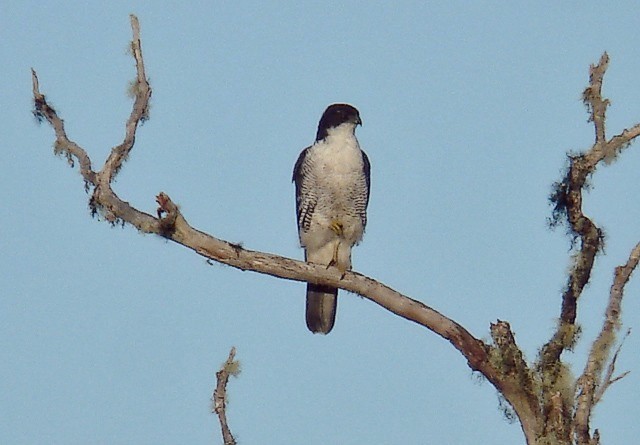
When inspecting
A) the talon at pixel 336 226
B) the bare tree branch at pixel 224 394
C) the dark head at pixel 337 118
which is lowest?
the bare tree branch at pixel 224 394

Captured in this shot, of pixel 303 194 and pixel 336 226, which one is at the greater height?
pixel 303 194

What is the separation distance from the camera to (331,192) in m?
7.61

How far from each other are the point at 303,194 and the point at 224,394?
3.18m

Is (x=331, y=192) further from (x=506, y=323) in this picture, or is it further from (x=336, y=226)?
(x=506, y=323)

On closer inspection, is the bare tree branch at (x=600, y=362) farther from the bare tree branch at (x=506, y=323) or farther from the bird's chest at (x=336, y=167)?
the bird's chest at (x=336, y=167)

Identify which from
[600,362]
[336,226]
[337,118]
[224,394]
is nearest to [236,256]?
[224,394]

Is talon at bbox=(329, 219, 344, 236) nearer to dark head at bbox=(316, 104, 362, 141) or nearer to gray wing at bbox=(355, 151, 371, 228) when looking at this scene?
gray wing at bbox=(355, 151, 371, 228)

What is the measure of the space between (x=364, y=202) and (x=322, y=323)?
0.87 m

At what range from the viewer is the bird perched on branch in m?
7.60

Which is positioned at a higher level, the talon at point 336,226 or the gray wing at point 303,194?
the gray wing at point 303,194

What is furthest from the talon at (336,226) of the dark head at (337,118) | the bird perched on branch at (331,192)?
the dark head at (337,118)

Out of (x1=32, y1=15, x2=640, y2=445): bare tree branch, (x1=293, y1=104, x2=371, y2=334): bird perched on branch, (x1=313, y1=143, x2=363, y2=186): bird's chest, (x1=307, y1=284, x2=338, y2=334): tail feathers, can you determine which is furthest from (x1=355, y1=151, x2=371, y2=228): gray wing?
(x1=32, y1=15, x2=640, y2=445): bare tree branch

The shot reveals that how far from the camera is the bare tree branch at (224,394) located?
15.3 ft

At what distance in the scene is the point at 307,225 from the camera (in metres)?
7.83
